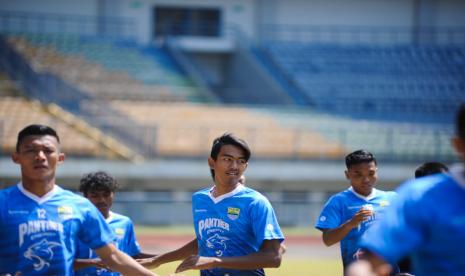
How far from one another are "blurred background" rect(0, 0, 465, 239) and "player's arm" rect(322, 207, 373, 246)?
589 inches

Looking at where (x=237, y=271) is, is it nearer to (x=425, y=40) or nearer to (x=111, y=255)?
(x=111, y=255)

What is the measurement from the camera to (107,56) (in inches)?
1357

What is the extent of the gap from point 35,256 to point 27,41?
2948cm

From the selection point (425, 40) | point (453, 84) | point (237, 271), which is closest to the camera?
point (237, 271)

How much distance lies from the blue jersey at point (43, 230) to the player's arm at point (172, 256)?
1464mm

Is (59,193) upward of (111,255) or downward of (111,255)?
upward

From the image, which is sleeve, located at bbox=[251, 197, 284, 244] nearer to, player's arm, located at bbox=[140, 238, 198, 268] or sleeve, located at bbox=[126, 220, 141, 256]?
player's arm, located at bbox=[140, 238, 198, 268]

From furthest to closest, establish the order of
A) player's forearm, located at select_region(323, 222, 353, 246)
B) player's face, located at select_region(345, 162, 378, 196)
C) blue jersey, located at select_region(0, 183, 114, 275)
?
player's face, located at select_region(345, 162, 378, 196)
player's forearm, located at select_region(323, 222, 353, 246)
blue jersey, located at select_region(0, 183, 114, 275)

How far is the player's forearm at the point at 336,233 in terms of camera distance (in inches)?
289

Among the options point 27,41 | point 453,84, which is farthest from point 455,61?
point 27,41

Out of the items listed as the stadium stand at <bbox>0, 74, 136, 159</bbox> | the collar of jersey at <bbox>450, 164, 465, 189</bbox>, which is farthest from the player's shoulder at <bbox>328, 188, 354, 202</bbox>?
the stadium stand at <bbox>0, 74, 136, 159</bbox>

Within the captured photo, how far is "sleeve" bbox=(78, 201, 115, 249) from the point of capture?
562 centimetres

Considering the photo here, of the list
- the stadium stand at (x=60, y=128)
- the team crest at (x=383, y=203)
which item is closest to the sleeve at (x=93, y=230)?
the team crest at (x=383, y=203)

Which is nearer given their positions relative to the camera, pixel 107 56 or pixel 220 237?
pixel 220 237
